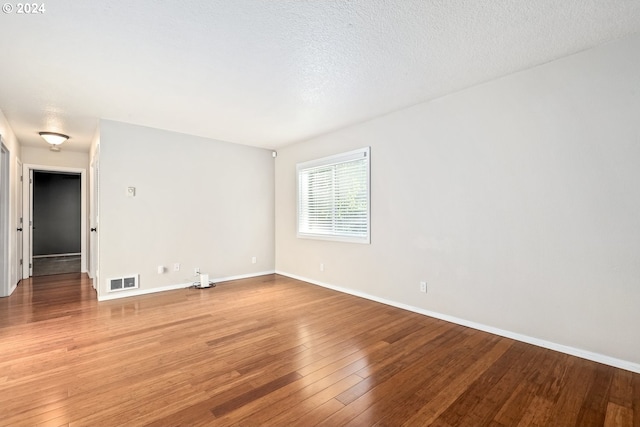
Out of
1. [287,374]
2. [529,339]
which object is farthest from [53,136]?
[529,339]

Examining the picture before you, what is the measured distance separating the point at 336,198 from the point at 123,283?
344 cm

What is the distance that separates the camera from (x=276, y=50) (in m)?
2.45

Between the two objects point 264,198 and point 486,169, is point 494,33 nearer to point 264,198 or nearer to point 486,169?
point 486,169

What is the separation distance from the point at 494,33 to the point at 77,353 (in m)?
4.33

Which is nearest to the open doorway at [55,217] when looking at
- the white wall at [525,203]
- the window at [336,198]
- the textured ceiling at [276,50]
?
the textured ceiling at [276,50]

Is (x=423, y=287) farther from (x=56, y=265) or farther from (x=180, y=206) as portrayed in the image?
(x=56, y=265)

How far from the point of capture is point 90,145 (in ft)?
18.4

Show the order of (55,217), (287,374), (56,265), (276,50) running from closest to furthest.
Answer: (287,374), (276,50), (56,265), (55,217)

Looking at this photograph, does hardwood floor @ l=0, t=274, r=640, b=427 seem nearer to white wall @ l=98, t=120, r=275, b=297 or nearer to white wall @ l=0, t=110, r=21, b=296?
white wall @ l=98, t=120, r=275, b=297

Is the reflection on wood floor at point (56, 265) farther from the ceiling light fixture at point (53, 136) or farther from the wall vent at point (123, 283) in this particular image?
the wall vent at point (123, 283)

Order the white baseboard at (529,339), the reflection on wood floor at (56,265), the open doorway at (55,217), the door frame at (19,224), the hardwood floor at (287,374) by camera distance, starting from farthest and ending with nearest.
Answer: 1. the open doorway at (55,217)
2. the reflection on wood floor at (56,265)
3. the door frame at (19,224)
4. the white baseboard at (529,339)
5. the hardwood floor at (287,374)

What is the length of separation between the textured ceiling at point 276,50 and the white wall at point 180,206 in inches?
34.2

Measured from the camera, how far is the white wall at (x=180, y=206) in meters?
4.26

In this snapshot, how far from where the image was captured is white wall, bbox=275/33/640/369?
2.33 meters
